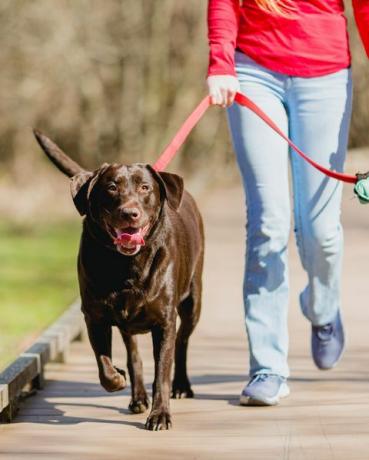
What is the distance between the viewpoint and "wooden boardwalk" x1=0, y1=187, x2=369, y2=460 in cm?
441

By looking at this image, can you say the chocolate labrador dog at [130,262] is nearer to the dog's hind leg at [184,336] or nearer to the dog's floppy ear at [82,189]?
the dog's floppy ear at [82,189]

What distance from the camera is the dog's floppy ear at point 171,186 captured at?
5.03 m

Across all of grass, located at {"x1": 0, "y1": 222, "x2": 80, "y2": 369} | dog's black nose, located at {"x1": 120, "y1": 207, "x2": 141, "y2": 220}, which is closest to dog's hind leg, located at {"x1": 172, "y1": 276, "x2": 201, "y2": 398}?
dog's black nose, located at {"x1": 120, "y1": 207, "x2": 141, "y2": 220}

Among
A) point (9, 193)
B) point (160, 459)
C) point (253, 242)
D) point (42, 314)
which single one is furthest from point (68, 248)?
point (160, 459)

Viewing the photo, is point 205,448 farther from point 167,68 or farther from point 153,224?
point 167,68

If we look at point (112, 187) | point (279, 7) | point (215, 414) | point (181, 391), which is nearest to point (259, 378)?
point (215, 414)

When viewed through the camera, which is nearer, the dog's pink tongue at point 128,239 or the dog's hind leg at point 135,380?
the dog's pink tongue at point 128,239

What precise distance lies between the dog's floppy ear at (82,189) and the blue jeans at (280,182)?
76 centimetres

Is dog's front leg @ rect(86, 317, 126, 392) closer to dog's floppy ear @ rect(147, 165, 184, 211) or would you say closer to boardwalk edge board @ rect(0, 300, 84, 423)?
boardwalk edge board @ rect(0, 300, 84, 423)

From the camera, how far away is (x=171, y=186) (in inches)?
199

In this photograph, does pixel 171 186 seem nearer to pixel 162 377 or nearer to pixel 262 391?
pixel 162 377

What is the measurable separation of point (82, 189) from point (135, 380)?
95 cm

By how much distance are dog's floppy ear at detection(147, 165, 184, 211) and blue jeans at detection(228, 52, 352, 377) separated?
17.4 inches

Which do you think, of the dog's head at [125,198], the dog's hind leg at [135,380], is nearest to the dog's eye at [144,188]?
the dog's head at [125,198]
